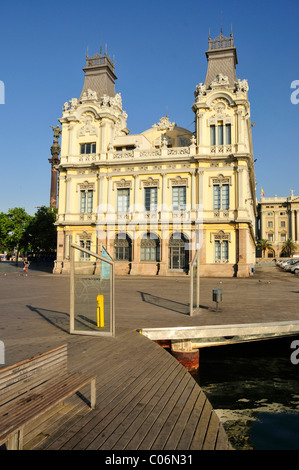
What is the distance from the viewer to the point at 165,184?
35312 mm

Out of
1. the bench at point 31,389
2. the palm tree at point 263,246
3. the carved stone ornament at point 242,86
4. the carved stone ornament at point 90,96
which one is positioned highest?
the carved stone ornament at point 90,96

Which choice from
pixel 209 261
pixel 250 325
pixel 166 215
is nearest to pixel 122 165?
pixel 166 215

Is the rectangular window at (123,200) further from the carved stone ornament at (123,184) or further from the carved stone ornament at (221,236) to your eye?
the carved stone ornament at (221,236)

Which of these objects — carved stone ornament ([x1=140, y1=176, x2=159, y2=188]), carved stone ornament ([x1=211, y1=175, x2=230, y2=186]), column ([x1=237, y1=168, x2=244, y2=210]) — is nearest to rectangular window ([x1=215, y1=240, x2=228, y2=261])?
column ([x1=237, y1=168, x2=244, y2=210])

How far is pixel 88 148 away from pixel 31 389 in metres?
36.3

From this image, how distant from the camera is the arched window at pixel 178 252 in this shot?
113ft

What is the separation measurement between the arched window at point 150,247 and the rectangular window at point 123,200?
374cm

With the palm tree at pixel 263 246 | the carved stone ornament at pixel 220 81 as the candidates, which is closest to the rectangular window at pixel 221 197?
the carved stone ornament at pixel 220 81

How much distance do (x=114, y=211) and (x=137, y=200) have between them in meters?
2.73

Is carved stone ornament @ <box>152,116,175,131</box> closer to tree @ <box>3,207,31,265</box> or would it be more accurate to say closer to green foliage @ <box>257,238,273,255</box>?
tree @ <box>3,207,31,265</box>

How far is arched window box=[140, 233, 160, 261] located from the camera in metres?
35.3

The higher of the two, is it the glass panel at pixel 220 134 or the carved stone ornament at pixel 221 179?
the glass panel at pixel 220 134
